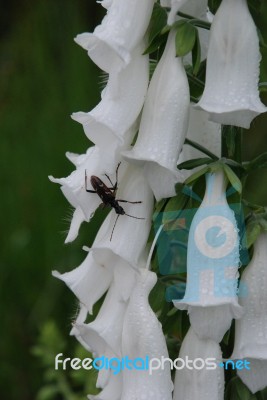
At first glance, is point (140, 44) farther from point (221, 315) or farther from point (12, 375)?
point (12, 375)

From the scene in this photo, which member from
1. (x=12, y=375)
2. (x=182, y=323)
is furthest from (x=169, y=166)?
(x=12, y=375)

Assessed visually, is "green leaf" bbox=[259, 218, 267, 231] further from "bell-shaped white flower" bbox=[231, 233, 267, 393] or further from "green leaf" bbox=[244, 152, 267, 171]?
"green leaf" bbox=[244, 152, 267, 171]

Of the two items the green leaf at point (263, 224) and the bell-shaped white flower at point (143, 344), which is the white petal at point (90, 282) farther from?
the green leaf at point (263, 224)

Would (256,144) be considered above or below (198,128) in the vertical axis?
below

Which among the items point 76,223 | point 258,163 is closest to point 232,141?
point 258,163

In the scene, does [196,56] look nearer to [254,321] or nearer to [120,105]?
[120,105]

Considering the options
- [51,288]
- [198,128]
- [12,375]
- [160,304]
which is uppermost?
[198,128]

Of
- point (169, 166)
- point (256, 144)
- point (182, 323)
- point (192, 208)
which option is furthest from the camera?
point (256, 144)
